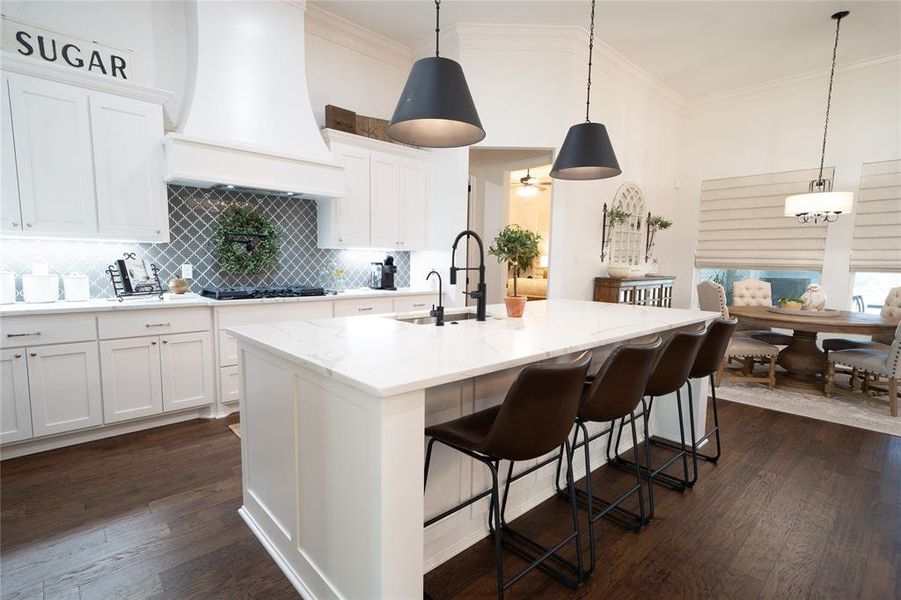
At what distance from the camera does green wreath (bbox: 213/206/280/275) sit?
3.71m

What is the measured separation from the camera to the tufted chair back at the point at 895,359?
3578mm

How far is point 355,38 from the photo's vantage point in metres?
4.61

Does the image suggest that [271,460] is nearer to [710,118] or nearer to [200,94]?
[200,94]

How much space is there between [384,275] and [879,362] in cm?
465

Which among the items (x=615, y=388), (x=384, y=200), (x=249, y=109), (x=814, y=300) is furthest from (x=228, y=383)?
(x=814, y=300)

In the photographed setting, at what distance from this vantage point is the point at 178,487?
2398 mm

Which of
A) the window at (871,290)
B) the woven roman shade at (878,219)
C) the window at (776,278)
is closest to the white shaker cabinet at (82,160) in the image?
the window at (776,278)

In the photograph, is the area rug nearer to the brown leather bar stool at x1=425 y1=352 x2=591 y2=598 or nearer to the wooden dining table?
the wooden dining table

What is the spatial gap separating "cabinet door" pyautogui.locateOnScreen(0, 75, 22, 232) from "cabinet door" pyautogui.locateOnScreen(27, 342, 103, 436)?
31.8 inches

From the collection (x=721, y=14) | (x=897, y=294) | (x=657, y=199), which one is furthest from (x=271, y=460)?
(x=657, y=199)

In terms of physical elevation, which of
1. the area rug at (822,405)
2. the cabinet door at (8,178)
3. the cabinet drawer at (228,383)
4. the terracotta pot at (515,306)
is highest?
the cabinet door at (8,178)

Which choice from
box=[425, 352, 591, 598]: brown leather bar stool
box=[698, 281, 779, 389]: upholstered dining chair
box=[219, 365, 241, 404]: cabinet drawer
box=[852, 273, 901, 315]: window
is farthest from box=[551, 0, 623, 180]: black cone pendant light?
box=[852, 273, 901, 315]: window

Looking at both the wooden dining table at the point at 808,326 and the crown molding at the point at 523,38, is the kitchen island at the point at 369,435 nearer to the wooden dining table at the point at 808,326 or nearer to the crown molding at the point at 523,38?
the wooden dining table at the point at 808,326

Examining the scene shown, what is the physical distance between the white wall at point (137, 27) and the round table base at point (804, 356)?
21.3ft
